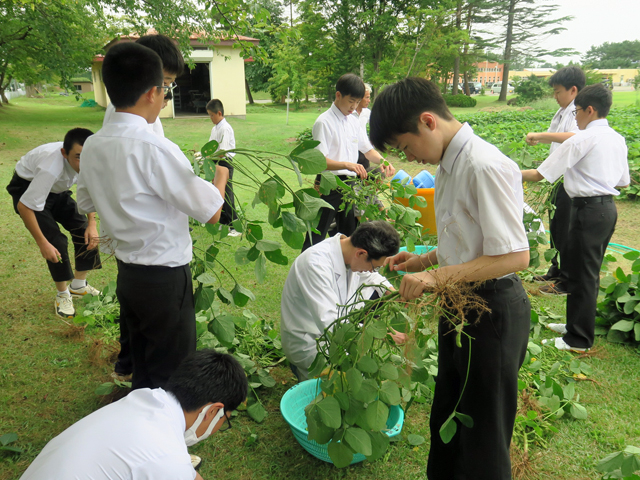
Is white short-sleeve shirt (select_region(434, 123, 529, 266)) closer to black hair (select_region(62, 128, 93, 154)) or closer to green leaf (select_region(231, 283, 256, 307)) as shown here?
green leaf (select_region(231, 283, 256, 307))

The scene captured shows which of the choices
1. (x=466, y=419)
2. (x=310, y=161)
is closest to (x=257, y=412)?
(x=466, y=419)

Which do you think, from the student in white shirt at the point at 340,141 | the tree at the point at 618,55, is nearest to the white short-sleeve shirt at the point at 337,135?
the student in white shirt at the point at 340,141

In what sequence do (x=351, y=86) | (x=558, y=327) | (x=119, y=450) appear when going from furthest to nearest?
(x=351, y=86), (x=558, y=327), (x=119, y=450)

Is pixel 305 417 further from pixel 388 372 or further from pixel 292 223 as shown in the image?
pixel 292 223

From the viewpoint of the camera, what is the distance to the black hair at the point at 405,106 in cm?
144

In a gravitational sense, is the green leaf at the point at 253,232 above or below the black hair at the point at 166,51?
below

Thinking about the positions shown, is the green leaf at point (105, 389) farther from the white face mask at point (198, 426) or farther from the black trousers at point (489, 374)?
the black trousers at point (489, 374)

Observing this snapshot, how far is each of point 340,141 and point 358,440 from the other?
9.53 feet

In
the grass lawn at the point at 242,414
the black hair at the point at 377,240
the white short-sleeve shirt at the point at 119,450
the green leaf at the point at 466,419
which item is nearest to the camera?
the white short-sleeve shirt at the point at 119,450

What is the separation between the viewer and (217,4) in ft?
13.0

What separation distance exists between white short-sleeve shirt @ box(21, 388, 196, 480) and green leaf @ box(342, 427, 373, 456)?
68cm

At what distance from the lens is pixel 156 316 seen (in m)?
1.95

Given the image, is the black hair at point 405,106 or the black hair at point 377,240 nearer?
the black hair at point 405,106

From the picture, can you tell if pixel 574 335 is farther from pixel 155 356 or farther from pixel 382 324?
pixel 155 356
